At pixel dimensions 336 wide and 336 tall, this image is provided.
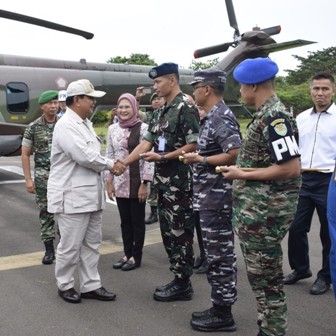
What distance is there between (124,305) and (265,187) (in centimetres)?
176

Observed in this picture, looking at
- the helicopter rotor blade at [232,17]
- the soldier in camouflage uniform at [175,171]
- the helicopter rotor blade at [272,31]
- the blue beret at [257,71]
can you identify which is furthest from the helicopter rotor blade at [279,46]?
the blue beret at [257,71]

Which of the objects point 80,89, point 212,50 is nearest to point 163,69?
point 80,89

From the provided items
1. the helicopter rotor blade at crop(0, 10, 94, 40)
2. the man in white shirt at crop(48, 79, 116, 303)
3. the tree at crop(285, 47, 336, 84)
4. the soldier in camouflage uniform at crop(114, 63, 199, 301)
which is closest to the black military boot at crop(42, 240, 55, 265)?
the man in white shirt at crop(48, 79, 116, 303)

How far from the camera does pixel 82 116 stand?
3811 millimetres

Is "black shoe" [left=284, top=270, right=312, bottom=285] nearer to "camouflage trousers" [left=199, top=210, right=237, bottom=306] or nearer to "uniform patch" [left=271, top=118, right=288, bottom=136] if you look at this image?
"camouflage trousers" [left=199, top=210, right=237, bottom=306]

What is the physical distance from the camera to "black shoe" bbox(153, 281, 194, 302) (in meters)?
3.83

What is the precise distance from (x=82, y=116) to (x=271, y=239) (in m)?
1.95

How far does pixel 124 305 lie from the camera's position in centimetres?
374

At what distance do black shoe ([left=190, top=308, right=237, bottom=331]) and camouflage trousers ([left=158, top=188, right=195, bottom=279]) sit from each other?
23.0 inches

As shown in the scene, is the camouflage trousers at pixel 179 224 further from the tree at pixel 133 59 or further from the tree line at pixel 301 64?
the tree at pixel 133 59

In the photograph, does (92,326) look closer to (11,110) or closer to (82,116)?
(82,116)

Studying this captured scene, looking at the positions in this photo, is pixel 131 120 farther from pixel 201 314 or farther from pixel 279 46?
pixel 279 46

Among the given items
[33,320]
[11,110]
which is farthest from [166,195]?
[11,110]

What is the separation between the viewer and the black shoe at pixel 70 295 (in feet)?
12.4
